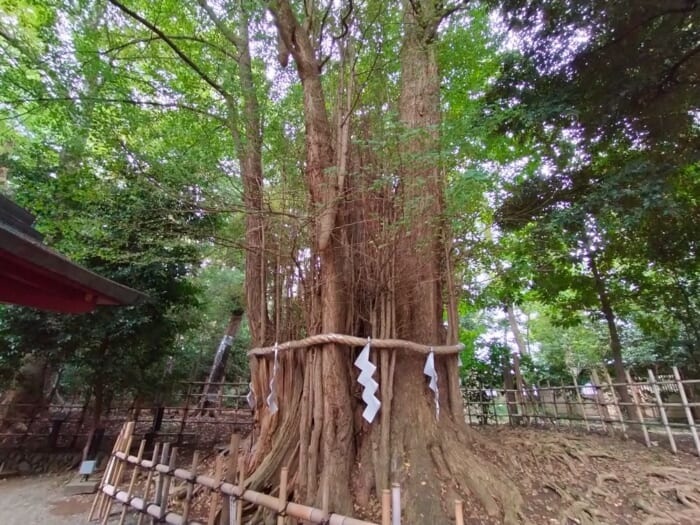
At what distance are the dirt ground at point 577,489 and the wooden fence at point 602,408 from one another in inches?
20.2

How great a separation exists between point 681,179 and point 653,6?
7.38 feet

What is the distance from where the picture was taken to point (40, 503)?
13.6 ft

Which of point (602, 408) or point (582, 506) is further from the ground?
point (602, 408)

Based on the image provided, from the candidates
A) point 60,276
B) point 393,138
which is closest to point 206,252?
point 60,276

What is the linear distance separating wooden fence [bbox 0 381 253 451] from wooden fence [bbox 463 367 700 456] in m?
4.67

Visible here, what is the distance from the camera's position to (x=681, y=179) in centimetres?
482

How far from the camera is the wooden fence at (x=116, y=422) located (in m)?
5.75

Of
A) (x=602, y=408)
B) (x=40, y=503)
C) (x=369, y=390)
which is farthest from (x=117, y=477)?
(x=602, y=408)

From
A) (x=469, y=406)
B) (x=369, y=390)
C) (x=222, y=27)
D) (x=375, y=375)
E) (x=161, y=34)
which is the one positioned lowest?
(x=469, y=406)

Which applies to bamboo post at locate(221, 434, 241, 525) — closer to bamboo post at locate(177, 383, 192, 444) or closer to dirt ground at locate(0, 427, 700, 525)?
dirt ground at locate(0, 427, 700, 525)

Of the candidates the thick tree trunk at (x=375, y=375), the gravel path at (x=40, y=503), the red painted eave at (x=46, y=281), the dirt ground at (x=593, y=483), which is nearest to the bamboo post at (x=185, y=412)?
the gravel path at (x=40, y=503)

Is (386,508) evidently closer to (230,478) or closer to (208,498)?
(230,478)

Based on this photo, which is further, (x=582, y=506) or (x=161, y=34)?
(x=161, y=34)

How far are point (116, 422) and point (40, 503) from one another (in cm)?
263
